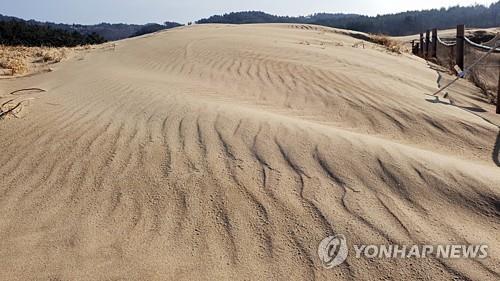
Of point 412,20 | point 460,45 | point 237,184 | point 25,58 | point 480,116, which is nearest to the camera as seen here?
point 237,184

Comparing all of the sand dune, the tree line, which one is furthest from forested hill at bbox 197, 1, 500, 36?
the sand dune

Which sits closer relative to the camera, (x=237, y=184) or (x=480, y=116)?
(x=237, y=184)

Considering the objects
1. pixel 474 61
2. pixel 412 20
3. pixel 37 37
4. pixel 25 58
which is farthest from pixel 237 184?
pixel 412 20

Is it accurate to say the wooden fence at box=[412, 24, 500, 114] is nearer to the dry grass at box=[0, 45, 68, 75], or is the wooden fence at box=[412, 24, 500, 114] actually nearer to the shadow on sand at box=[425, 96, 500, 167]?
the shadow on sand at box=[425, 96, 500, 167]

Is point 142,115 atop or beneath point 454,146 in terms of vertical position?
atop

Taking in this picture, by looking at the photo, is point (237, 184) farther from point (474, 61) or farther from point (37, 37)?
point (37, 37)

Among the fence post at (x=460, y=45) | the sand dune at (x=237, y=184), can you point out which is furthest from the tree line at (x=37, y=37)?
the fence post at (x=460, y=45)

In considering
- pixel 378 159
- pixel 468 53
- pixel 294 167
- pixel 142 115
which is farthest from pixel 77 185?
pixel 468 53

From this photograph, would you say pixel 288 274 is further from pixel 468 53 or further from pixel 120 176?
pixel 468 53
